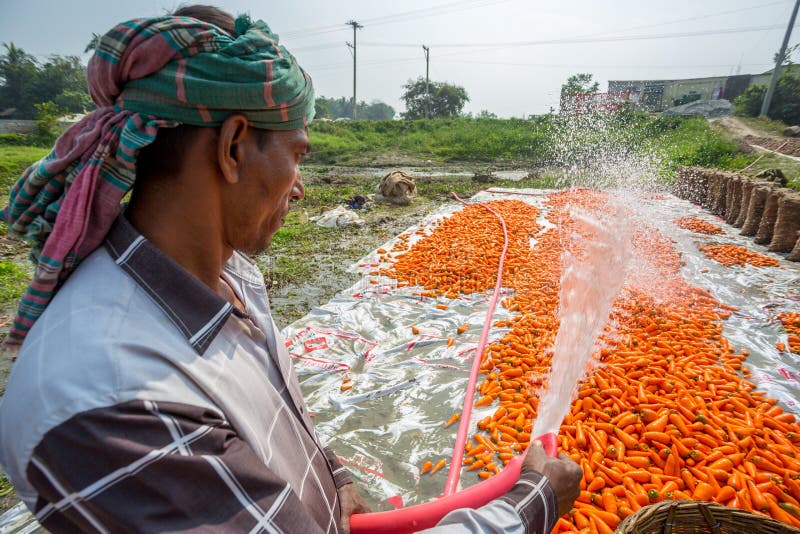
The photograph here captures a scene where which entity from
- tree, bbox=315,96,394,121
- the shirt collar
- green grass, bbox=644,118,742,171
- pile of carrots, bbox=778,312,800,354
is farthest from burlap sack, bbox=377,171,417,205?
tree, bbox=315,96,394,121

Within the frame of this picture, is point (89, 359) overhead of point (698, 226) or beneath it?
overhead

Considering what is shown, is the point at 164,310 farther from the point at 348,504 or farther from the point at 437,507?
the point at 437,507

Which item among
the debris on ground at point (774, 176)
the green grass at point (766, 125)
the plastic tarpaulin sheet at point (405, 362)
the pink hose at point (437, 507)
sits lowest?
the plastic tarpaulin sheet at point (405, 362)

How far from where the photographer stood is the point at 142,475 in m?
0.72

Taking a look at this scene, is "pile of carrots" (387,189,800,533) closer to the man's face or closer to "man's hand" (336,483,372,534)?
"man's hand" (336,483,372,534)

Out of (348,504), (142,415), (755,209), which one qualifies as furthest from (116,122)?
(755,209)

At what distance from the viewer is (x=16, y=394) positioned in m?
0.74

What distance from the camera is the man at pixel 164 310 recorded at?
2.37 feet

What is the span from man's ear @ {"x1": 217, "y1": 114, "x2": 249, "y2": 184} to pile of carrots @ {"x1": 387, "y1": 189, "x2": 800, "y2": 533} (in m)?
2.49

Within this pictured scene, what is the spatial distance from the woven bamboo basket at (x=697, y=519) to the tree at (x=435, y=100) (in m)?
50.9

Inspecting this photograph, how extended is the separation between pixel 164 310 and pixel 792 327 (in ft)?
19.2

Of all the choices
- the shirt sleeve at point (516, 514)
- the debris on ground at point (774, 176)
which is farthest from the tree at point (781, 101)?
the shirt sleeve at point (516, 514)

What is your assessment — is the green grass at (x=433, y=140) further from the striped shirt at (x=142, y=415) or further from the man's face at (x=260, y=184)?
the striped shirt at (x=142, y=415)

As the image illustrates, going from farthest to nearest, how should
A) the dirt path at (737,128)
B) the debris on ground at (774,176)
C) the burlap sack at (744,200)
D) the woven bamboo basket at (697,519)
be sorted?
the dirt path at (737,128), the debris on ground at (774,176), the burlap sack at (744,200), the woven bamboo basket at (697,519)
